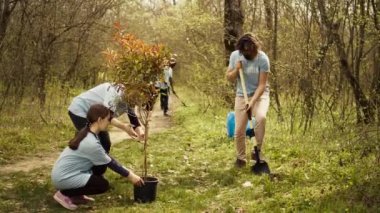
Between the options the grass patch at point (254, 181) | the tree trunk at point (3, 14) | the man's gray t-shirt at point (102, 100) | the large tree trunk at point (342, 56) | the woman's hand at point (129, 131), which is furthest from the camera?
the tree trunk at point (3, 14)

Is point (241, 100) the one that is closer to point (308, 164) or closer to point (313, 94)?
point (308, 164)

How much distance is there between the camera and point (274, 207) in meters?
5.41

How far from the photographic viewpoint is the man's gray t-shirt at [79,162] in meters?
5.69

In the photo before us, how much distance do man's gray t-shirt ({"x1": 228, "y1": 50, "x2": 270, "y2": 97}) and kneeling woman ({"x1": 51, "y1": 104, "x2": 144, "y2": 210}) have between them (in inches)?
91.1

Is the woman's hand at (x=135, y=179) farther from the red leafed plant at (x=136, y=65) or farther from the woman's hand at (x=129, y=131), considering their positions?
the red leafed plant at (x=136, y=65)

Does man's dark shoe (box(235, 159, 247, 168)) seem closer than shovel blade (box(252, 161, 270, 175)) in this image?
No

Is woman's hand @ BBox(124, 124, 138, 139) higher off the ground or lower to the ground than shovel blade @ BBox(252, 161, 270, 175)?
higher

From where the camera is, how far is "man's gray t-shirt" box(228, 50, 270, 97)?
283 inches

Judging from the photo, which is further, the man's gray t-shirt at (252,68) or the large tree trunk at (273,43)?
the large tree trunk at (273,43)

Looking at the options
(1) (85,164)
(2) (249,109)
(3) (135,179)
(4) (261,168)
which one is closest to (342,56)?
(2) (249,109)

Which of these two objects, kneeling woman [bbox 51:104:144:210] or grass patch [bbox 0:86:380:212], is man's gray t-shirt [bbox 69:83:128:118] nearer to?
kneeling woman [bbox 51:104:144:210]

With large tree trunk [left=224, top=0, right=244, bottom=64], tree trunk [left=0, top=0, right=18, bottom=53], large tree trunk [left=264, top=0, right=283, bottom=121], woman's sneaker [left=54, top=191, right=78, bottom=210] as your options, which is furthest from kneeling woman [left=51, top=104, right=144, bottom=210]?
large tree trunk [left=224, top=0, right=244, bottom=64]

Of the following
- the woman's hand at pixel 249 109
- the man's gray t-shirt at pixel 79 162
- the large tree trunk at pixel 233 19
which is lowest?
the man's gray t-shirt at pixel 79 162

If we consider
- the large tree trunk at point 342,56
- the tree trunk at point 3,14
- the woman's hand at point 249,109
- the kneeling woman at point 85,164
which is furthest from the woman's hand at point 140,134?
the tree trunk at point 3,14
